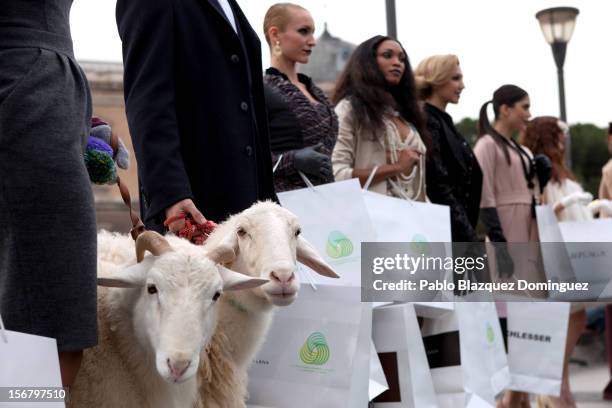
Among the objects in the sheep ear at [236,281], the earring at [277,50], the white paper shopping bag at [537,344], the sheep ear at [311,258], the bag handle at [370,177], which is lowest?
the white paper shopping bag at [537,344]

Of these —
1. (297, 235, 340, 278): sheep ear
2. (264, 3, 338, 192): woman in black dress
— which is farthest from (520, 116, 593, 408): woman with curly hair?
(297, 235, 340, 278): sheep ear

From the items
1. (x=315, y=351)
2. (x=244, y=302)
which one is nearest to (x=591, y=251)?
(x=315, y=351)

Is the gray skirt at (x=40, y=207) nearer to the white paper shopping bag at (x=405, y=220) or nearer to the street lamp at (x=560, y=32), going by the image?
the white paper shopping bag at (x=405, y=220)

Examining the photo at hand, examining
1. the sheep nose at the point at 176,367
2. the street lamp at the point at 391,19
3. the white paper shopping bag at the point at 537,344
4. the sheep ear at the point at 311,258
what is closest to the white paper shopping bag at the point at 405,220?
the sheep ear at the point at 311,258

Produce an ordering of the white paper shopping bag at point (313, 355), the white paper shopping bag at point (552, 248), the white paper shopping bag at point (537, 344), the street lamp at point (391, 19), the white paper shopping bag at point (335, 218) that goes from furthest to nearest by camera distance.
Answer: the street lamp at point (391, 19) → the white paper shopping bag at point (552, 248) → the white paper shopping bag at point (537, 344) → the white paper shopping bag at point (335, 218) → the white paper shopping bag at point (313, 355)

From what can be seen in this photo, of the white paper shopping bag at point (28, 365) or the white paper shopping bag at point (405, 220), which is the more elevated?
the white paper shopping bag at point (28, 365)

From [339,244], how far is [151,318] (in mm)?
1689

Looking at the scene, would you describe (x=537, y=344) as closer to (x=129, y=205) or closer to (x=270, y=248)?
(x=270, y=248)

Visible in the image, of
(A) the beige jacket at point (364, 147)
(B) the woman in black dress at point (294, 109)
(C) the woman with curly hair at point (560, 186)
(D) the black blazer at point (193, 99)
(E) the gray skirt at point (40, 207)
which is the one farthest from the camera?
(C) the woman with curly hair at point (560, 186)

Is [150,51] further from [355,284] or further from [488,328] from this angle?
[488,328]

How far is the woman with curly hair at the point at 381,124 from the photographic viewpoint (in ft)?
18.5

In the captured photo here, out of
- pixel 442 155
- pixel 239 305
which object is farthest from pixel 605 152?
pixel 239 305

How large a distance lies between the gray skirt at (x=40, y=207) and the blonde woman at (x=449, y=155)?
3.65m

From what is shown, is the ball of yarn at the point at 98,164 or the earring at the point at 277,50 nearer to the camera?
the ball of yarn at the point at 98,164
